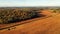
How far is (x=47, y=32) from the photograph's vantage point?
1182 cm

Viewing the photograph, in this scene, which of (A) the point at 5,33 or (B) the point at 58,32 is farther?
(B) the point at 58,32

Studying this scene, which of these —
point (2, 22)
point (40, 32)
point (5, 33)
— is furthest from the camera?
point (2, 22)

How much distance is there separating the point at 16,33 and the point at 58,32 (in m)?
3.70

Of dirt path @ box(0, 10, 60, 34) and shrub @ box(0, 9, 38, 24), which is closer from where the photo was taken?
dirt path @ box(0, 10, 60, 34)

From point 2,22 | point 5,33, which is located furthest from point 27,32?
point 2,22

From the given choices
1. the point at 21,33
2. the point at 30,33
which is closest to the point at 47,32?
the point at 30,33

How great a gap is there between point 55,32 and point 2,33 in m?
4.51

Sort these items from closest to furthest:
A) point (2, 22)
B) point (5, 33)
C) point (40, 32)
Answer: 1. point (5, 33)
2. point (40, 32)
3. point (2, 22)

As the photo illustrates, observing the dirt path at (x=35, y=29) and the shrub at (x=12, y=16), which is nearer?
the dirt path at (x=35, y=29)

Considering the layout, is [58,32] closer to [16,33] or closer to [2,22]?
[16,33]

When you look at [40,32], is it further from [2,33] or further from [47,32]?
[2,33]

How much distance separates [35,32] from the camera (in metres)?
11.7

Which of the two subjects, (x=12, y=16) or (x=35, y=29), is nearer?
(x=35, y=29)

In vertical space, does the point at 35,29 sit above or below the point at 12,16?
below
